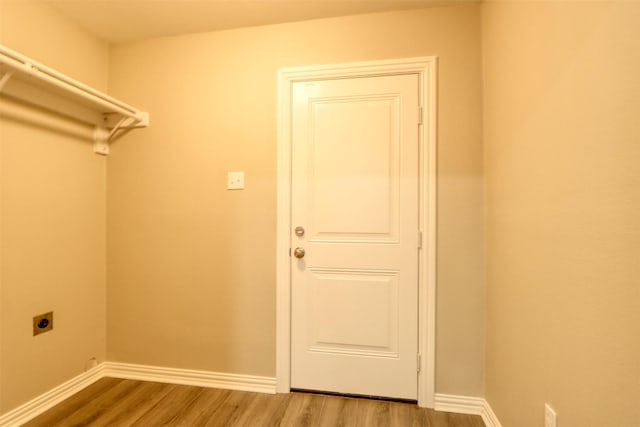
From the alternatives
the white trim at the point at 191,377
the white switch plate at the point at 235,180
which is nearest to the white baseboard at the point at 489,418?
the white trim at the point at 191,377

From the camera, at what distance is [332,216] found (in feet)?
5.92

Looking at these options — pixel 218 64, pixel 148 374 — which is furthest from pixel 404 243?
pixel 148 374

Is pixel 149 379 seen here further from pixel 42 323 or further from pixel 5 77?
pixel 5 77

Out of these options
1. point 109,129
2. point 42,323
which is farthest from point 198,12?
point 42,323

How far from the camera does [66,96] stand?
5.63 feet

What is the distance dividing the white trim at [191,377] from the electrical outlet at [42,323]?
528mm

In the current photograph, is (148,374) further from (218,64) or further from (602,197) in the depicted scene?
(602,197)

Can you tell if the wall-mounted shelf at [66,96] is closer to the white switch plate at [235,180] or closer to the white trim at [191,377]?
the white switch plate at [235,180]

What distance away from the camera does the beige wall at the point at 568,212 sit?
0.70 metres

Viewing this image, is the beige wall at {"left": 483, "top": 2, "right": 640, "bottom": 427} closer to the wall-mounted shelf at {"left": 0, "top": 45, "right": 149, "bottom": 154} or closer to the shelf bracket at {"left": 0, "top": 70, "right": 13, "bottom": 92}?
the wall-mounted shelf at {"left": 0, "top": 45, "right": 149, "bottom": 154}

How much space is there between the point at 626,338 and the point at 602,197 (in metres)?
0.35

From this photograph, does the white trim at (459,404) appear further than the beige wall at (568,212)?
Yes

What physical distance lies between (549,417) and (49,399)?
2.47 m

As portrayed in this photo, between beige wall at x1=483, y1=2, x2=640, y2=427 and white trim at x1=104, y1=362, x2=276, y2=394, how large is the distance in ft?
4.42
